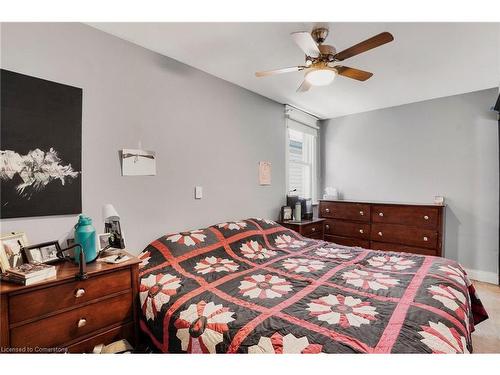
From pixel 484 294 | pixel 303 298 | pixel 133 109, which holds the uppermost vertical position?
pixel 133 109

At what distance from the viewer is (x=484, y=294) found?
2.92 meters

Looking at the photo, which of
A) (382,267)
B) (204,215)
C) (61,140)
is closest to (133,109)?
(61,140)

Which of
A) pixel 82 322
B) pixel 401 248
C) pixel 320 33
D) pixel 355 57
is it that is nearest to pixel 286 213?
pixel 401 248

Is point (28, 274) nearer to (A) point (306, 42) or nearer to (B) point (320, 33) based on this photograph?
(A) point (306, 42)

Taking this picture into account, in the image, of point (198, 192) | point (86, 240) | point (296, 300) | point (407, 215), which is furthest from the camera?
point (407, 215)

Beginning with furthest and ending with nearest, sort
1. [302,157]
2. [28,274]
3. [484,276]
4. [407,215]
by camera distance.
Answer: [302,157], [407,215], [484,276], [28,274]

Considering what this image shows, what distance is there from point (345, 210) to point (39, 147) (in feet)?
11.8

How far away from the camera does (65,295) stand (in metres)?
1.34

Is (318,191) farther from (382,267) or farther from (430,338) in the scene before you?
(430,338)

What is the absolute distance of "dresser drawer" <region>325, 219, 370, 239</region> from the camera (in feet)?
12.3

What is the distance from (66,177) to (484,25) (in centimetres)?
310

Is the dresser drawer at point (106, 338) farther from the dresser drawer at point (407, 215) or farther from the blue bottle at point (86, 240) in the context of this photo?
the dresser drawer at point (407, 215)

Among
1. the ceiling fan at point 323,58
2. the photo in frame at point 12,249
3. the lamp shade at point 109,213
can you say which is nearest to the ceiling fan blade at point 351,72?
the ceiling fan at point 323,58

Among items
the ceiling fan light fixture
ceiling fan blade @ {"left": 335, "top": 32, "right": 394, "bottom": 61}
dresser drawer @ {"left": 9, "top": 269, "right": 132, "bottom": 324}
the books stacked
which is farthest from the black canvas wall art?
ceiling fan blade @ {"left": 335, "top": 32, "right": 394, "bottom": 61}
